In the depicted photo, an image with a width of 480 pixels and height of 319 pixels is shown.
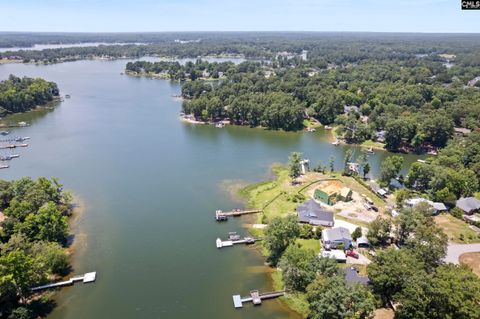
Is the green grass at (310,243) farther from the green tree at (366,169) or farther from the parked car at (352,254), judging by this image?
the green tree at (366,169)

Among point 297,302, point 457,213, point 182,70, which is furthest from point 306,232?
point 182,70

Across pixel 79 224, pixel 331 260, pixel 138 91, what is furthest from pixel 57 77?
pixel 331 260

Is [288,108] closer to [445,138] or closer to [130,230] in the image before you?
[445,138]

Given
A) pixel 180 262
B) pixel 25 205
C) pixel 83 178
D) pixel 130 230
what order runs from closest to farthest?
pixel 180 262
pixel 25 205
pixel 130 230
pixel 83 178

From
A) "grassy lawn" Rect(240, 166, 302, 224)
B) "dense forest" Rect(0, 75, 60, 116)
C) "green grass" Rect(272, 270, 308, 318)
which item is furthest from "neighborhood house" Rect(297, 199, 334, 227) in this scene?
"dense forest" Rect(0, 75, 60, 116)

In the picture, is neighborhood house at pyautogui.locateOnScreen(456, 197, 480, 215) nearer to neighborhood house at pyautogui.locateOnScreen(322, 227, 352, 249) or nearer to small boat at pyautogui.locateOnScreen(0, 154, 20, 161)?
neighborhood house at pyautogui.locateOnScreen(322, 227, 352, 249)
